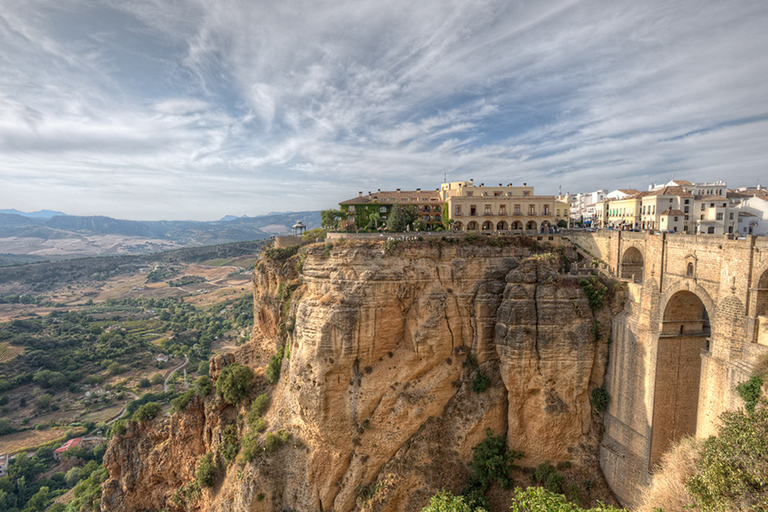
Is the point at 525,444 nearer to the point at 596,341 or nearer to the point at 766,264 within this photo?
the point at 596,341

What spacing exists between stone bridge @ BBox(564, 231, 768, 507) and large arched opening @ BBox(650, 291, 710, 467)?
0.06m

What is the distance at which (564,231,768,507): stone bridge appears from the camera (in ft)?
62.1

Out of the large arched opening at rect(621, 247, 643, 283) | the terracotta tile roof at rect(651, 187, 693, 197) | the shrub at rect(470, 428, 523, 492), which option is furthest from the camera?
the terracotta tile roof at rect(651, 187, 693, 197)

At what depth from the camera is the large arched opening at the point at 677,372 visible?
2350 cm

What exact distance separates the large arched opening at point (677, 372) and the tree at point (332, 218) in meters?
30.5

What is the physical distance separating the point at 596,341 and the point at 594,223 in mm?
27983

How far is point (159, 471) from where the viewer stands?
106 ft

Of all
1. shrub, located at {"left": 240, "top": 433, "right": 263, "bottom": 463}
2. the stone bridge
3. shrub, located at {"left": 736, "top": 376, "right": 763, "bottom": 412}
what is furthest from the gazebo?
shrub, located at {"left": 736, "top": 376, "right": 763, "bottom": 412}

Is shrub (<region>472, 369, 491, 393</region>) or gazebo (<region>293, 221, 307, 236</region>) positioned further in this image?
gazebo (<region>293, 221, 307, 236</region>)

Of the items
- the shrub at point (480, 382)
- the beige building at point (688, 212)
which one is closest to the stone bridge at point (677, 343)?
the beige building at point (688, 212)

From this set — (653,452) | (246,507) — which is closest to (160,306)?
(246,507)

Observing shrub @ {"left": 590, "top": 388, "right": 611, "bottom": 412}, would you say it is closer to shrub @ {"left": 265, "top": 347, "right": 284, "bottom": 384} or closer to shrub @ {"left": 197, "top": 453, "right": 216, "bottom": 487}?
shrub @ {"left": 265, "top": 347, "right": 284, "bottom": 384}

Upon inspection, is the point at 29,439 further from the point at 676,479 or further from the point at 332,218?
the point at 676,479

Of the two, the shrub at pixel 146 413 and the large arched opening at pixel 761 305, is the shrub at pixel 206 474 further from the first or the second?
the large arched opening at pixel 761 305
